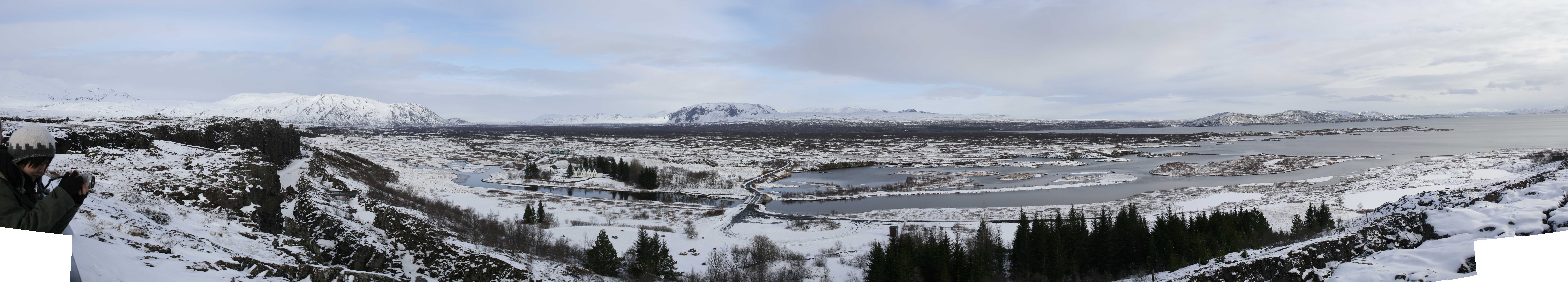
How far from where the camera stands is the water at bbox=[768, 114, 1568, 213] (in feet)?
139

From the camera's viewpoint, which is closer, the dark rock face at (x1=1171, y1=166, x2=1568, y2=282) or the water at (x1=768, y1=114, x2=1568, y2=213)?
the dark rock face at (x1=1171, y1=166, x2=1568, y2=282)

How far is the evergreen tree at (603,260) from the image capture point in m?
19.8

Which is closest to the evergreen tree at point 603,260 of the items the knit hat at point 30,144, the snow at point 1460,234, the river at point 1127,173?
the snow at point 1460,234

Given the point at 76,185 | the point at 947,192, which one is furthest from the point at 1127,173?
the point at 76,185

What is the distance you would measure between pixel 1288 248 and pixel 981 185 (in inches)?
1535

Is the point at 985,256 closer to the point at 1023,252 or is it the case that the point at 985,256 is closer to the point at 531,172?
the point at 1023,252

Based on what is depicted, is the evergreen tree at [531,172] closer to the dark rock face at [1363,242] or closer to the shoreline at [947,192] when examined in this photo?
the shoreline at [947,192]

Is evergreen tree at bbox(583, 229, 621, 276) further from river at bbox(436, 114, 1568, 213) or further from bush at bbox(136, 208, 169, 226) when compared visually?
river at bbox(436, 114, 1568, 213)

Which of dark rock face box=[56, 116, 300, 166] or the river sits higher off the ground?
dark rock face box=[56, 116, 300, 166]

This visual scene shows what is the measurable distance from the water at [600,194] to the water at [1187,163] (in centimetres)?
432

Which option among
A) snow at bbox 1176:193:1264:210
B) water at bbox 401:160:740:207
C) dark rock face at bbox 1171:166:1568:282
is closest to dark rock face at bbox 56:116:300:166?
water at bbox 401:160:740:207

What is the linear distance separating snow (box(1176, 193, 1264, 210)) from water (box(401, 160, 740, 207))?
2627 centimetres

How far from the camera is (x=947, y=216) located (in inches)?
1393

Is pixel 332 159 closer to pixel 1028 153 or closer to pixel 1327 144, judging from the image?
pixel 1028 153
